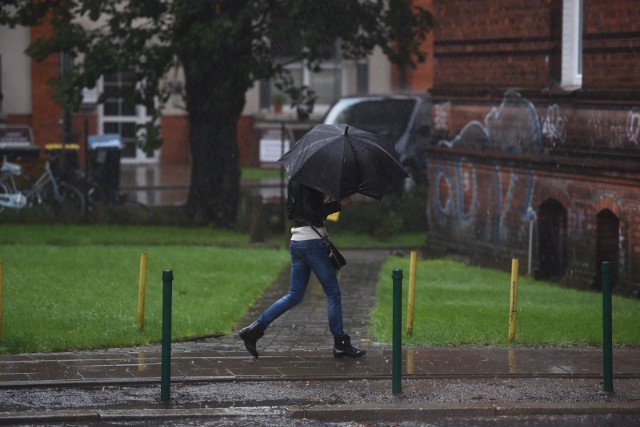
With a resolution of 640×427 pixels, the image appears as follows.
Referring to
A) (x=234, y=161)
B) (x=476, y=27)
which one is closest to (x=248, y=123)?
(x=234, y=161)

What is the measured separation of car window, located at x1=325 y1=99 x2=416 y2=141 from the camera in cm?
2466

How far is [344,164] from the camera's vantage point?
10414 mm

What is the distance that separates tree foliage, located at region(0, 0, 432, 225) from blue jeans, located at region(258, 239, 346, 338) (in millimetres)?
10194

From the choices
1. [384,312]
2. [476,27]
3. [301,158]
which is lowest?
[384,312]

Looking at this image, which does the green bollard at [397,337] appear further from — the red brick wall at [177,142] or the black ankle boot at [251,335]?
the red brick wall at [177,142]

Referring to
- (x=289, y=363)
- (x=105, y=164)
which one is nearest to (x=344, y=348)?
(x=289, y=363)

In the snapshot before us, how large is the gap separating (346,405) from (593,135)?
310 inches

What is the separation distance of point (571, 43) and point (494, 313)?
16.3 ft

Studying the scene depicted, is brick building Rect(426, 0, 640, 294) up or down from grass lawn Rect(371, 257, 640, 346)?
up

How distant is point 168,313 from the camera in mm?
9336

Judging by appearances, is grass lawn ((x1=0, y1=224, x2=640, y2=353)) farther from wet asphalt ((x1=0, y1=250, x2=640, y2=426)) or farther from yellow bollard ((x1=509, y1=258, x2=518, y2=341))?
wet asphalt ((x1=0, y1=250, x2=640, y2=426))

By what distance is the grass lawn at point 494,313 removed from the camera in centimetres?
1200

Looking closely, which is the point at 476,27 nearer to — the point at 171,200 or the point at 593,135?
the point at 593,135

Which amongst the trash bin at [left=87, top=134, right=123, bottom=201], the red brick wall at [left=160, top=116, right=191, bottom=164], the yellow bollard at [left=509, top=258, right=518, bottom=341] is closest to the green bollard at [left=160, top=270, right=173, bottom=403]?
the yellow bollard at [left=509, top=258, right=518, bottom=341]
